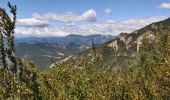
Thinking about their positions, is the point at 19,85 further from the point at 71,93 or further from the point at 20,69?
the point at 71,93

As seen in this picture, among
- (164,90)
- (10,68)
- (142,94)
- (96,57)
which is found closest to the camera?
(10,68)

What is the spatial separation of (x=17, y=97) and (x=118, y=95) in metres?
19.0

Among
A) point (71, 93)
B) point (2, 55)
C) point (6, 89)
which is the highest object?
point (2, 55)

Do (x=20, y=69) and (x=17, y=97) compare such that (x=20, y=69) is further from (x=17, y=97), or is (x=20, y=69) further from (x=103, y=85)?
(x=103, y=85)

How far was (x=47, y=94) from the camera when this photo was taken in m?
69.9

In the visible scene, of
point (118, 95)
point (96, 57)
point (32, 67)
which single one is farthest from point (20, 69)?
point (96, 57)

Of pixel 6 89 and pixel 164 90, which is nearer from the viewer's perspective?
pixel 6 89

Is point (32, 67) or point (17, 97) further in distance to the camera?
point (32, 67)

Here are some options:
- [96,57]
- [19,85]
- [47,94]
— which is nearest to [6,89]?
[19,85]

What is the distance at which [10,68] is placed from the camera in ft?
162

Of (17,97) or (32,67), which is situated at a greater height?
(32,67)

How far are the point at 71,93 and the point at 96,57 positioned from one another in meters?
48.8

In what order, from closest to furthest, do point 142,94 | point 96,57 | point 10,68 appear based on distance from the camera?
point 10,68 → point 142,94 → point 96,57

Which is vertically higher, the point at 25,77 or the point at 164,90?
the point at 25,77
